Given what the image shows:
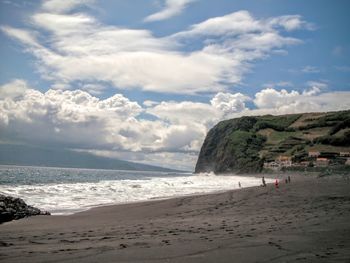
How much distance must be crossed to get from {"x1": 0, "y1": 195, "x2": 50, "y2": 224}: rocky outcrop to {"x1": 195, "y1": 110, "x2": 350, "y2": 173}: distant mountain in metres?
111

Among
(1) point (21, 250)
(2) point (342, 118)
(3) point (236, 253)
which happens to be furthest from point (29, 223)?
(2) point (342, 118)

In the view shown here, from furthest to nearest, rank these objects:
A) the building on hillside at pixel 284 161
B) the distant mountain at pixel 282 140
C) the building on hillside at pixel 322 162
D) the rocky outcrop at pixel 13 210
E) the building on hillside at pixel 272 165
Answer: the distant mountain at pixel 282 140
the building on hillside at pixel 284 161
the building on hillside at pixel 272 165
the building on hillside at pixel 322 162
the rocky outcrop at pixel 13 210

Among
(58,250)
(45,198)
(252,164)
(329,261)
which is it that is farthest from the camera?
(252,164)

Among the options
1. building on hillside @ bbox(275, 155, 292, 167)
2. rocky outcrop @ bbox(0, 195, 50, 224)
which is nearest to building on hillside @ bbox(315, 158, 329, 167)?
building on hillside @ bbox(275, 155, 292, 167)

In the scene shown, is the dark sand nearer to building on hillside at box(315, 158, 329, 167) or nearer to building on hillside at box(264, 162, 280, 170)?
building on hillside at box(315, 158, 329, 167)

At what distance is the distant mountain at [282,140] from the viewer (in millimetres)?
135625

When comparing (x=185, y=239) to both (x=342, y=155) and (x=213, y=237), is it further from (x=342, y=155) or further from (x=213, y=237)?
(x=342, y=155)

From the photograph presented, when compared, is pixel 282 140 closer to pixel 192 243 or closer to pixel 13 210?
pixel 13 210

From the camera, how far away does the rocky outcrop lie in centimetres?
1640

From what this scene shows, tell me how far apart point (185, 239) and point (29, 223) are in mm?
8873

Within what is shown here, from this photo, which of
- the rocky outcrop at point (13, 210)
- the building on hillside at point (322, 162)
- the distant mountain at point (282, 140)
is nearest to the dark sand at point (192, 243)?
the rocky outcrop at point (13, 210)

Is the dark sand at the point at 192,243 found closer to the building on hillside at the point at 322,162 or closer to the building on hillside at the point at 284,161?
the building on hillside at the point at 322,162

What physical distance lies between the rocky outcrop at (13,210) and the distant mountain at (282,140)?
11111cm

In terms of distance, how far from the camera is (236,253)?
788cm
